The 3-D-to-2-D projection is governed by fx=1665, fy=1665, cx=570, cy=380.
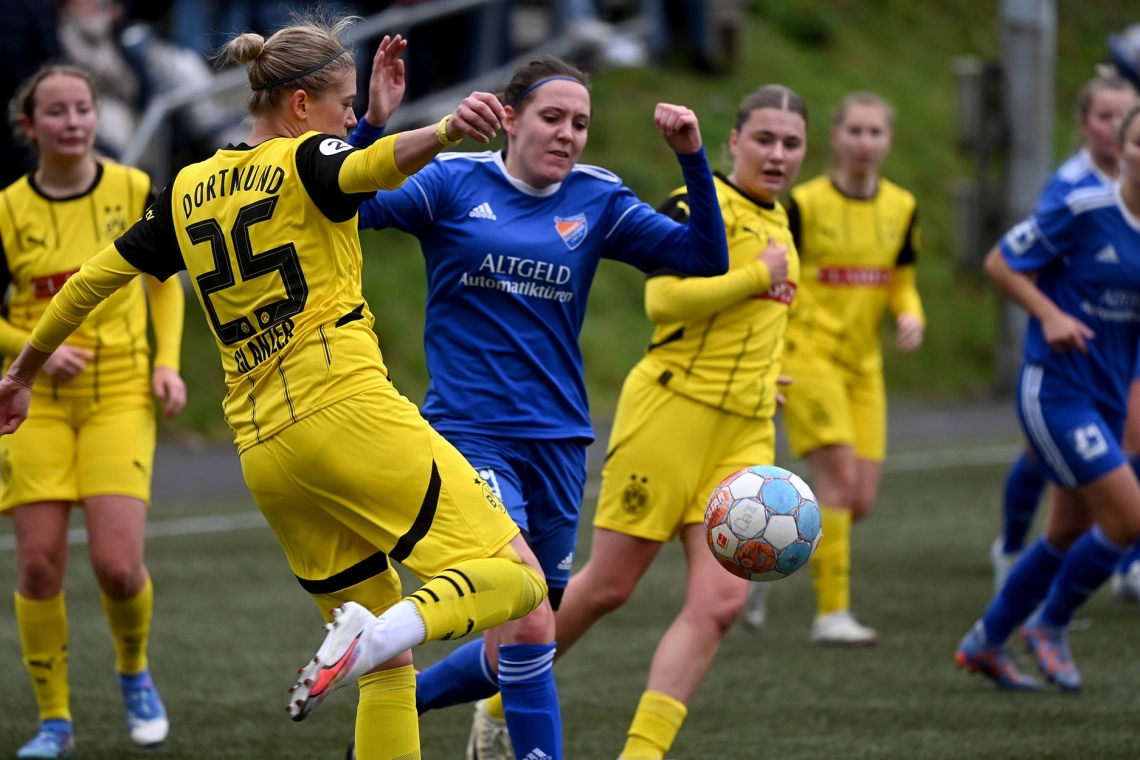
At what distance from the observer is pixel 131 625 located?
5945mm

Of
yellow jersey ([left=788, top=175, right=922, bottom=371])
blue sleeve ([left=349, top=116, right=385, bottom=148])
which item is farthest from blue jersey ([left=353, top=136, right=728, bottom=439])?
yellow jersey ([left=788, top=175, right=922, bottom=371])

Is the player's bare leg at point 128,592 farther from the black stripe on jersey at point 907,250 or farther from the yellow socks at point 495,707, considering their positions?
the black stripe on jersey at point 907,250

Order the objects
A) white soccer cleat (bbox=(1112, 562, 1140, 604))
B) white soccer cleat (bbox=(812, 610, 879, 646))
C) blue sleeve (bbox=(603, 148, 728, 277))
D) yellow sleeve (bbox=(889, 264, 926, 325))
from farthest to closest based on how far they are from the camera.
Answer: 1. white soccer cleat (bbox=(1112, 562, 1140, 604))
2. yellow sleeve (bbox=(889, 264, 926, 325))
3. white soccer cleat (bbox=(812, 610, 879, 646))
4. blue sleeve (bbox=(603, 148, 728, 277))

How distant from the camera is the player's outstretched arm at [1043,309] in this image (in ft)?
20.5

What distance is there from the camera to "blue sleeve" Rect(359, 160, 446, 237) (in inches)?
197

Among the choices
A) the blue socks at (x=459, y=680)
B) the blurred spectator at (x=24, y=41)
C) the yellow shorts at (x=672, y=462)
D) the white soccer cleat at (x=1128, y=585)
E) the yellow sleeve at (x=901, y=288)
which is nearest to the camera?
the blue socks at (x=459, y=680)

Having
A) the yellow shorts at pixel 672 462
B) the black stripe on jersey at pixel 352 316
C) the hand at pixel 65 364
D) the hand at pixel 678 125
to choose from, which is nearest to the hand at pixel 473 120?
the black stripe on jersey at pixel 352 316

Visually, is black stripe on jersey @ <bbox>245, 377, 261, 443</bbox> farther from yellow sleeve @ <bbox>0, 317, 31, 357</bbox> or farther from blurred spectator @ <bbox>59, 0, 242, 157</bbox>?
blurred spectator @ <bbox>59, 0, 242, 157</bbox>

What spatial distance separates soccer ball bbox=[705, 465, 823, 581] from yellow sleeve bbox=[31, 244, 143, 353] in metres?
1.76

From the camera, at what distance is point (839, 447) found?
7.92 metres

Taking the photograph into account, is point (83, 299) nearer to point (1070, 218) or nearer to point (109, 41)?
point (1070, 218)

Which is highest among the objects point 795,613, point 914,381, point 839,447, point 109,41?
point 109,41

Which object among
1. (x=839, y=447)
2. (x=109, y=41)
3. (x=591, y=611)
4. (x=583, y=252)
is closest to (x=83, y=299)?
(x=583, y=252)

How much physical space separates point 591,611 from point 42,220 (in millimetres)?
2373
